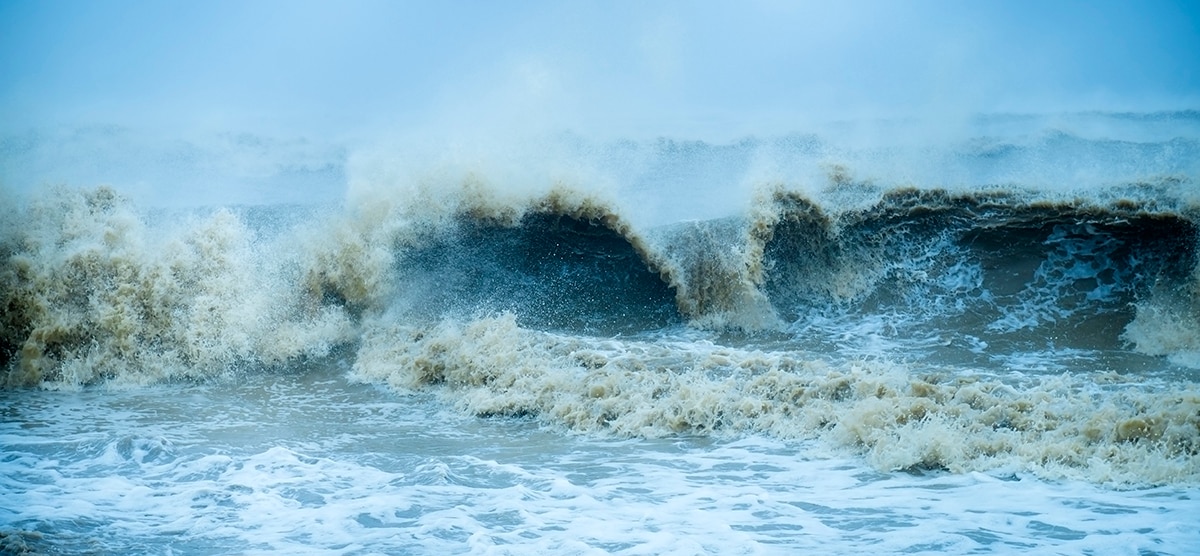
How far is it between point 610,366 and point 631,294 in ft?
7.85

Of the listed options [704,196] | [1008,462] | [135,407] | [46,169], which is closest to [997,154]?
[704,196]

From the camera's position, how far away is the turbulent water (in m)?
4.15

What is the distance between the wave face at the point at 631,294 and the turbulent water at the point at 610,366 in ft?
0.11

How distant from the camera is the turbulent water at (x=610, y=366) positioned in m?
4.15

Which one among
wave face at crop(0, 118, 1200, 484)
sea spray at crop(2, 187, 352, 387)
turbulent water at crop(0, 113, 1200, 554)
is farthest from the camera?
sea spray at crop(2, 187, 352, 387)

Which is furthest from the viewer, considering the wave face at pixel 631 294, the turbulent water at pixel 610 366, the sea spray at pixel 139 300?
the sea spray at pixel 139 300

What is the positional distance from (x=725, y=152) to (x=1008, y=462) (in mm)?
12699

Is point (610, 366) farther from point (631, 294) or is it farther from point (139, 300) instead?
point (139, 300)

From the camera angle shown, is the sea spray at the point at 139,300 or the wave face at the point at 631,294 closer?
the wave face at the point at 631,294

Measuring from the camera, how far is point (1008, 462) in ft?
15.4

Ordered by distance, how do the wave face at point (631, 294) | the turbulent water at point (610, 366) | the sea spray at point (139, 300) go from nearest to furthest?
the turbulent water at point (610, 366) < the wave face at point (631, 294) < the sea spray at point (139, 300)

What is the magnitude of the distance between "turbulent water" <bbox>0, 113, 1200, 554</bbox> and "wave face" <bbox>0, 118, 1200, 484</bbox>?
32 millimetres

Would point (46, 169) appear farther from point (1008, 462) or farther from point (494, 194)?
point (1008, 462)

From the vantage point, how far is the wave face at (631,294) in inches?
261
